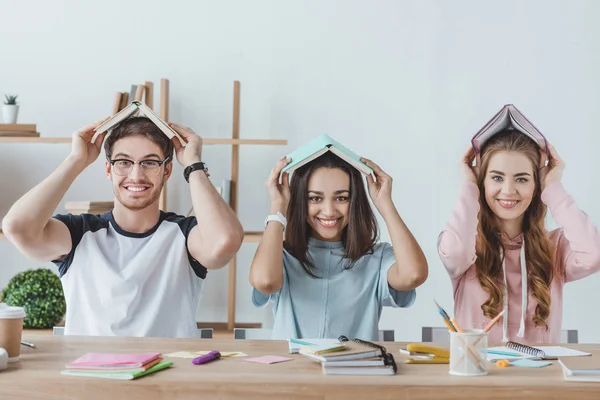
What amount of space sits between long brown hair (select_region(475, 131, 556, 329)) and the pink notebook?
1.20 metres

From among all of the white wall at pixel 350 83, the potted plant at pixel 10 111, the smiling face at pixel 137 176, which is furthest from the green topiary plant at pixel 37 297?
the smiling face at pixel 137 176

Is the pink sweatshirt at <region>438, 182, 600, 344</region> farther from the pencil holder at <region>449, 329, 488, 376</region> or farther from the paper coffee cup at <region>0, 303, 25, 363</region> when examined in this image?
the paper coffee cup at <region>0, 303, 25, 363</region>

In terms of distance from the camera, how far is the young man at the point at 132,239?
7.48 ft

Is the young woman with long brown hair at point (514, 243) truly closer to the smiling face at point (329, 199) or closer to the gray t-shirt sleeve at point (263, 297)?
the smiling face at point (329, 199)

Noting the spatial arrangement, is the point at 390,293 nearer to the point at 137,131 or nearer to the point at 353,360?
the point at 353,360

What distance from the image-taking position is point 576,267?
2492mm

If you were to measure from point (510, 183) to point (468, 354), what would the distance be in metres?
1.00

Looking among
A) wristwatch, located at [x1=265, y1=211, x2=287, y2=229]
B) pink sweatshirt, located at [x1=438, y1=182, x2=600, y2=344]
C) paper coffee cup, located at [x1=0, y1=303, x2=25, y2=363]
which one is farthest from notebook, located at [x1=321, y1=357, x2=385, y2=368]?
pink sweatshirt, located at [x1=438, y1=182, x2=600, y2=344]

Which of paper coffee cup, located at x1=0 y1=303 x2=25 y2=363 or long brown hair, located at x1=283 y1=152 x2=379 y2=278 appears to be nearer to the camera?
paper coffee cup, located at x1=0 y1=303 x2=25 y2=363

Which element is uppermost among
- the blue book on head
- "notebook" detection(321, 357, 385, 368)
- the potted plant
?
the potted plant

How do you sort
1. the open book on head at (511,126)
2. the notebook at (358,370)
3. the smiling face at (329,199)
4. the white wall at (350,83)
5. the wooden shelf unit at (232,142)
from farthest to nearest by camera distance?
the white wall at (350,83) < the wooden shelf unit at (232,142) < the open book on head at (511,126) < the smiling face at (329,199) < the notebook at (358,370)

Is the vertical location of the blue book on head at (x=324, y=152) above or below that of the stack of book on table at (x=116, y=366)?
above

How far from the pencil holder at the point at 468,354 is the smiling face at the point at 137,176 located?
1.15 m

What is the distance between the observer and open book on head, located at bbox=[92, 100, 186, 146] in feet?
7.80
